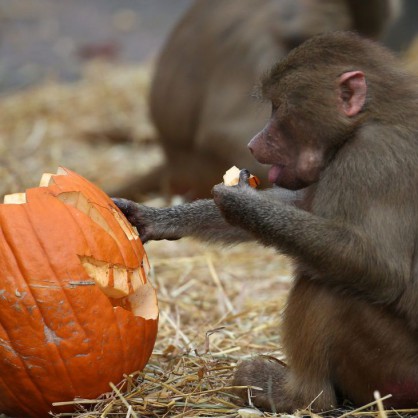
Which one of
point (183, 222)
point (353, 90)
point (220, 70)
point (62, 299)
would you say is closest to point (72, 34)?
point (220, 70)

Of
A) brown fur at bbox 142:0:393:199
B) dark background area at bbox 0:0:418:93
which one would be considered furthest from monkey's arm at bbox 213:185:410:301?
dark background area at bbox 0:0:418:93

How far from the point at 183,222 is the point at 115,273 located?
656mm

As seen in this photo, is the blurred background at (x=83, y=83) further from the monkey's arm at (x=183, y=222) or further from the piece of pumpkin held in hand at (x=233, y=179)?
the piece of pumpkin held in hand at (x=233, y=179)

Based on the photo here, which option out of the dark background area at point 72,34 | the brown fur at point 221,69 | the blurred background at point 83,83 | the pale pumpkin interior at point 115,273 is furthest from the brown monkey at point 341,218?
the dark background area at point 72,34

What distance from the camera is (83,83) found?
38.5 ft

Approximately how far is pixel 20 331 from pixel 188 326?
158 centimetres

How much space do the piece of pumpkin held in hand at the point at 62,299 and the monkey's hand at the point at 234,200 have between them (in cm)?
39

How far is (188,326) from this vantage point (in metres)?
4.66

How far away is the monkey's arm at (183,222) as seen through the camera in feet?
12.7

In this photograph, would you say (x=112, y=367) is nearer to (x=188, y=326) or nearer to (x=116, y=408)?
(x=116, y=408)

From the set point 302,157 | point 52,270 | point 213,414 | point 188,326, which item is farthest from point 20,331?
point 188,326

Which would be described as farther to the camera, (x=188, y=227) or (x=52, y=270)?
(x=188, y=227)

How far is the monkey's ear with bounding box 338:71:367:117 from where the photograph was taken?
10.9 feet

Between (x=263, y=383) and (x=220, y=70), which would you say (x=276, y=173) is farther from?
(x=220, y=70)
